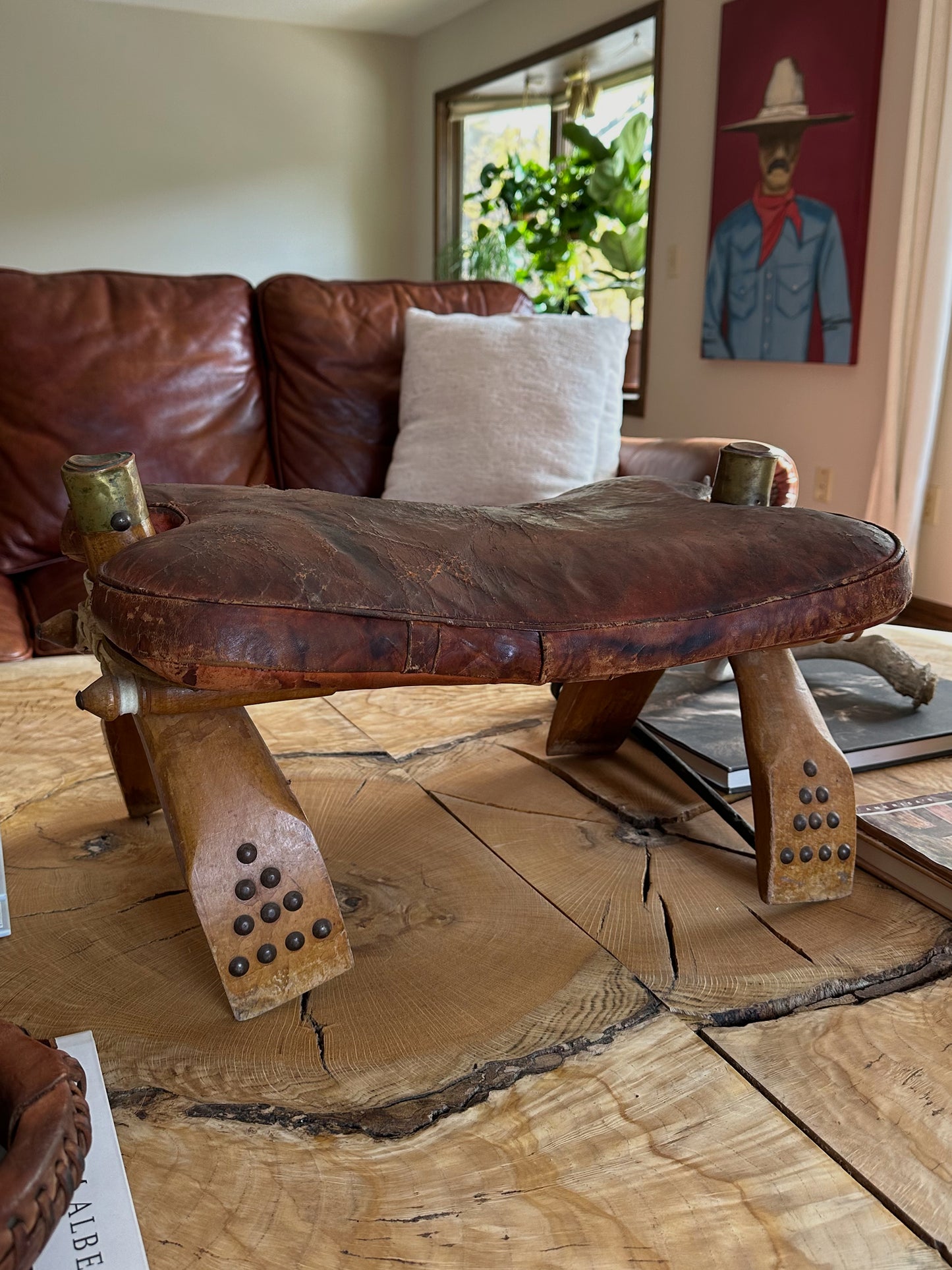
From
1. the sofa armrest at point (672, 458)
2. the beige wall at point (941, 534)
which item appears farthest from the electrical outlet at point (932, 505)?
the sofa armrest at point (672, 458)

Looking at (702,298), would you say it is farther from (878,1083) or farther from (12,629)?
(878,1083)

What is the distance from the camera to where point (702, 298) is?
3576mm

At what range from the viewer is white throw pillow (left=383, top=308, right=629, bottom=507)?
6.07ft

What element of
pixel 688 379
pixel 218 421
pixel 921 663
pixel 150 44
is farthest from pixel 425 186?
pixel 921 663

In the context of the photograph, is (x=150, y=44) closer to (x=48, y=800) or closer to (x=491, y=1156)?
(x=48, y=800)

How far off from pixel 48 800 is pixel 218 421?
1047 millimetres

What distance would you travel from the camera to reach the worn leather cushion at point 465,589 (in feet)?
1.91

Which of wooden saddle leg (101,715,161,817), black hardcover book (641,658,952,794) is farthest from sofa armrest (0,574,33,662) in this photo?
black hardcover book (641,658,952,794)

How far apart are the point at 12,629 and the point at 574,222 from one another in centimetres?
325

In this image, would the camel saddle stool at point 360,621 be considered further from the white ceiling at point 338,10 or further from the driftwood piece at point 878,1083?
the white ceiling at point 338,10

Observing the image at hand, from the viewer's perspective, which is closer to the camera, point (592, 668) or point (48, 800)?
point (592, 668)

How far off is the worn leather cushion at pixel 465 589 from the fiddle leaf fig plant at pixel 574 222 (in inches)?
135

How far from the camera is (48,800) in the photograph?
39.1 inches

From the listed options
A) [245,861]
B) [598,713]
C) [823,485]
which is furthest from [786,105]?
[245,861]
